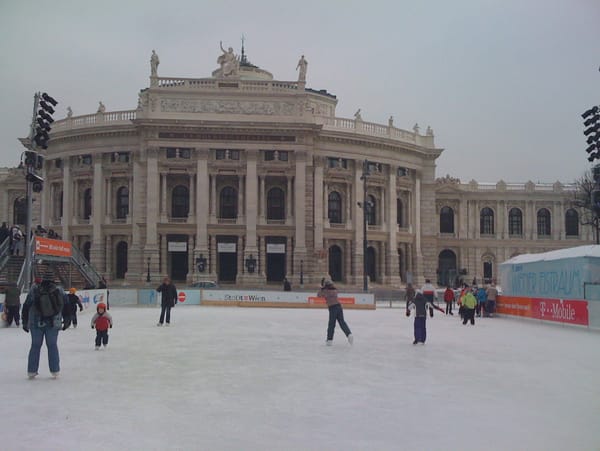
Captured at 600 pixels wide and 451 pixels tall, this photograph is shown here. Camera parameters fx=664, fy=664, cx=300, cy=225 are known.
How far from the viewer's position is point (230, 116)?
5809 cm

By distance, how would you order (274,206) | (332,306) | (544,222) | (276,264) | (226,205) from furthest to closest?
1. (544,222)
2. (274,206)
3. (226,205)
4. (276,264)
5. (332,306)

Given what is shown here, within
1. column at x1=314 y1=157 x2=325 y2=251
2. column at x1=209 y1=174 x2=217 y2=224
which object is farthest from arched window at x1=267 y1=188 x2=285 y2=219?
column at x1=209 y1=174 x2=217 y2=224

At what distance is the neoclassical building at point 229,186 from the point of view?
5772cm

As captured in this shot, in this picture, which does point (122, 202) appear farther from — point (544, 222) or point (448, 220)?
point (544, 222)

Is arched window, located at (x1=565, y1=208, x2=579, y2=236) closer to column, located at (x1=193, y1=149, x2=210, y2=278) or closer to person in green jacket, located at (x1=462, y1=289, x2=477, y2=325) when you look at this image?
column, located at (x1=193, y1=149, x2=210, y2=278)

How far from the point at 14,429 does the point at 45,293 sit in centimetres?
380

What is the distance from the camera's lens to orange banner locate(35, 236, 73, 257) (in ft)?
99.7

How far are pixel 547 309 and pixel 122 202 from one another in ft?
144

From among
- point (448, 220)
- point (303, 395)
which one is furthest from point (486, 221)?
point (303, 395)

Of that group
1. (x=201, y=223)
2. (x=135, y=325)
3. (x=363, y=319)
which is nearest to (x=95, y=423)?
(x=135, y=325)

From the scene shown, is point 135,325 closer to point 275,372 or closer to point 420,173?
point 275,372

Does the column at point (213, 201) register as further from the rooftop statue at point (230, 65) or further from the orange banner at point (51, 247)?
the orange banner at point (51, 247)

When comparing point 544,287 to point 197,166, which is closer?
point 544,287

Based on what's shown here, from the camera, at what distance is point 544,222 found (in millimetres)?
75188
